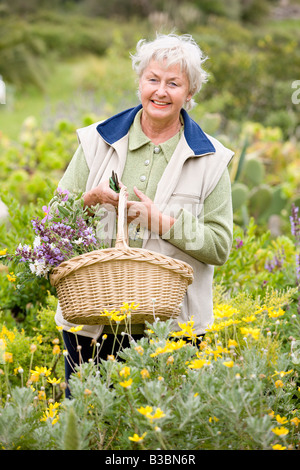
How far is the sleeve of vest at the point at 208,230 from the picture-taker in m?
2.20

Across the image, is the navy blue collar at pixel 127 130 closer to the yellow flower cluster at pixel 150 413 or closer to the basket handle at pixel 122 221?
the basket handle at pixel 122 221

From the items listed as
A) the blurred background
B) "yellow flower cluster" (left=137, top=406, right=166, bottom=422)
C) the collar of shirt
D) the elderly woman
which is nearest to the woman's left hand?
the elderly woman

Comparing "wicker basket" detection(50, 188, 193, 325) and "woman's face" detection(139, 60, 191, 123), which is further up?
"woman's face" detection(139, 60, 191, 123)

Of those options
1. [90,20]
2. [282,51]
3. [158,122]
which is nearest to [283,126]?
[282,51]

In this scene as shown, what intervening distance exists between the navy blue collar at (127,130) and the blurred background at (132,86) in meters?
0.78

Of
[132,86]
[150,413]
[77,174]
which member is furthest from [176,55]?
[132,86]

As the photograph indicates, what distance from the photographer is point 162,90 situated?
7.52 ft

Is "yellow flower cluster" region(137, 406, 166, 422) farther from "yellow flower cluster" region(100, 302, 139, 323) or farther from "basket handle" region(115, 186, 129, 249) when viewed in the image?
"basket handle" region(115, 186, 129, 249)

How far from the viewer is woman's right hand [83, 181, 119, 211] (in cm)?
221

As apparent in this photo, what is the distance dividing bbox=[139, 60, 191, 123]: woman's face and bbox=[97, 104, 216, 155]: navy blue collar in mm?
125

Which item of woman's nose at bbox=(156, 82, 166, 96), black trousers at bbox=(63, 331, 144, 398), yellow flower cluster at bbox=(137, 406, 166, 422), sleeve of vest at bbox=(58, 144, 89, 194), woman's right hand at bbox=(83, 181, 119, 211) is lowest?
black trousers at bbox=(63, 331, 144, 398)

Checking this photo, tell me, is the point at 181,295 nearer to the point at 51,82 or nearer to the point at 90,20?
the point at 51,82

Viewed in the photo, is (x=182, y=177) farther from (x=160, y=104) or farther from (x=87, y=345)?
(x=87, y=345)
